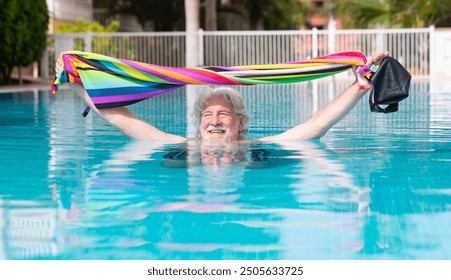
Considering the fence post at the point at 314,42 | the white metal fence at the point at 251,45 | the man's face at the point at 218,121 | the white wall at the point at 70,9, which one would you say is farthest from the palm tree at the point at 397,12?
the man's face at the point at 218,121

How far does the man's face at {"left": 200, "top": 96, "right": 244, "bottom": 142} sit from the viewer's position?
7.90m

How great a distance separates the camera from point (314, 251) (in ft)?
14.4

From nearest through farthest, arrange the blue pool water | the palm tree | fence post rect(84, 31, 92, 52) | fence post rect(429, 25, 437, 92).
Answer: the blue pool water < fence post rect(429, 25, 437, 92) < fence post rect(84, 31, 92, 52) < the palm tree

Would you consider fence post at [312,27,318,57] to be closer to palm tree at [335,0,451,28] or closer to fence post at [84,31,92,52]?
palm tree at [335,0,451,28]

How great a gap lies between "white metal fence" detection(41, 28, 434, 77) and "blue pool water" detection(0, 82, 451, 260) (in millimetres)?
20364

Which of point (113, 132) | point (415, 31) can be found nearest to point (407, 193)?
point (113, 132)

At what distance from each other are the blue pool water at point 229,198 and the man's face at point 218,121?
12 cm

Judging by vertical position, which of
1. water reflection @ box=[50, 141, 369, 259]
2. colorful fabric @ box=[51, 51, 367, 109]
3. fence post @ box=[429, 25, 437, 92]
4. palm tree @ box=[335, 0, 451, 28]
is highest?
palm tree @ box=[335, 0, 451, 28]

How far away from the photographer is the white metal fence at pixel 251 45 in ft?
101

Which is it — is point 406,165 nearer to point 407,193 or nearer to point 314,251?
point 407,193

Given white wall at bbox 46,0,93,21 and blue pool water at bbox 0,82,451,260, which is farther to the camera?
white wall at bbox 46,0,93,21

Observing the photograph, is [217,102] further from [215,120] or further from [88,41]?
[88,41]

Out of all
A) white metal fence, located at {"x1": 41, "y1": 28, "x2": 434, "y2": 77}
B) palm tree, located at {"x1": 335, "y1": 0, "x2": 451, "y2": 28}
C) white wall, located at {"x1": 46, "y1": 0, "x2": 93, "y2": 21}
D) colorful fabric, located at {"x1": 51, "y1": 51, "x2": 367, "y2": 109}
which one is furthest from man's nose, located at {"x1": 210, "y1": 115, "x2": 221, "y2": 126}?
white wall, located at {"x1": 46, "y1": 0, "x2": 93, "y2": 21}

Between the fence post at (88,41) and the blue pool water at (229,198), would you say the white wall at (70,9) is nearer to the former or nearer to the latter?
the fence post at (88,41)
